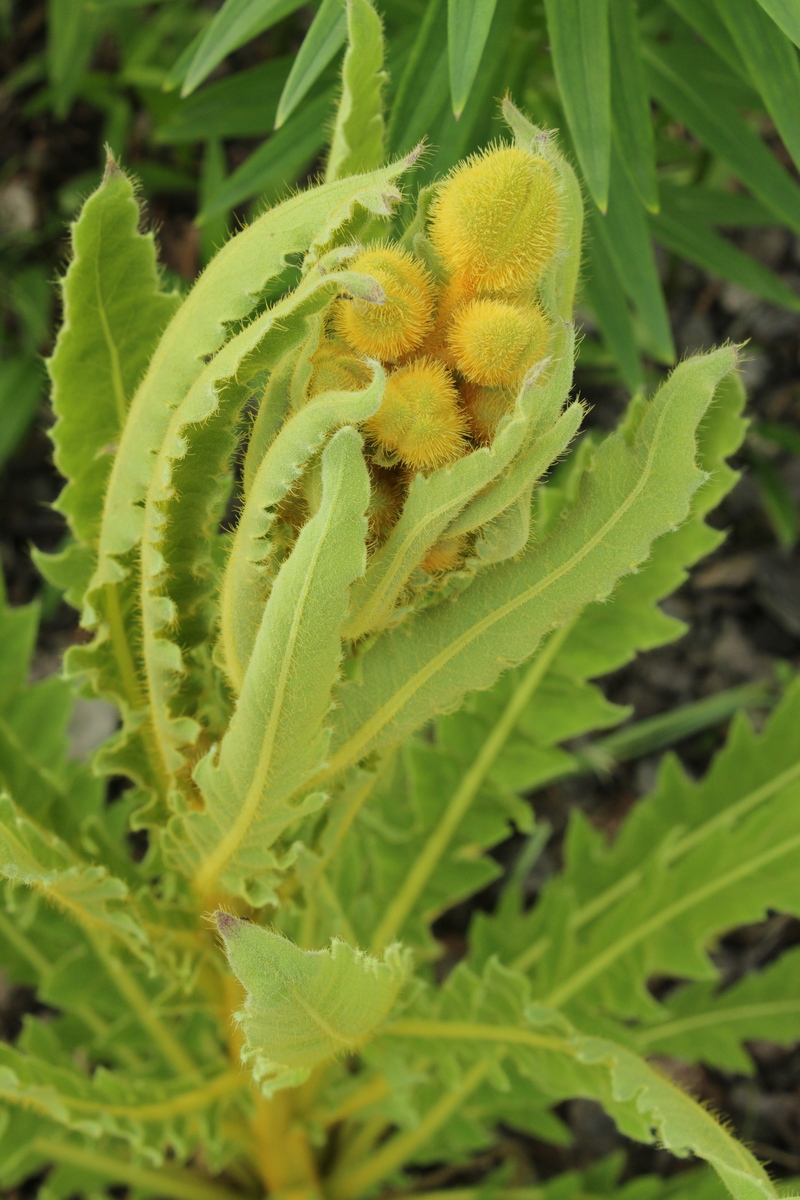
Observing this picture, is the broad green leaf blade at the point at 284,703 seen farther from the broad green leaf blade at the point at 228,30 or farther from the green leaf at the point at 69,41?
the green leaf at the point at 69,41

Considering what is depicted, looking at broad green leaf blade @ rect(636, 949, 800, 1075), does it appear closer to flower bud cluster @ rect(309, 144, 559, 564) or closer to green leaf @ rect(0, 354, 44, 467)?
flower bud cluster @ rect(309, 144, 559, 564)

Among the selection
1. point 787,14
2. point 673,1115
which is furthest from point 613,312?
point 673,1115

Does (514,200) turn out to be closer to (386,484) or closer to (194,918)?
(386,484)

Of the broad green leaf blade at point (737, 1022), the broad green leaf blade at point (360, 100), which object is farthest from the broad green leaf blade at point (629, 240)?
the broad green leaf blade at point (737, 1022)

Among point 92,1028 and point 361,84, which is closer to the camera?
point 361,84

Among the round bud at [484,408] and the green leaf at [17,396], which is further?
the green leaf at [17,396]

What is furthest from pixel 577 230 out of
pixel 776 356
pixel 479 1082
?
pixel 776 356
